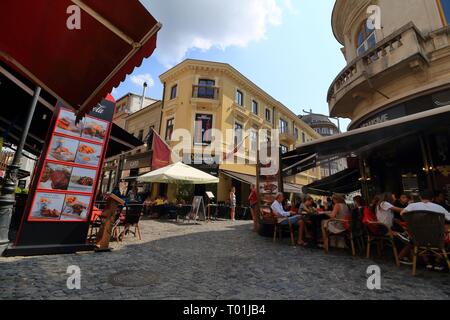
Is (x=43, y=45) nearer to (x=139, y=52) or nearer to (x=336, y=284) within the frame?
(x=139, y=52)

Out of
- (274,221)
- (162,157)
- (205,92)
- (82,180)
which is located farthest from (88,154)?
(205,92)

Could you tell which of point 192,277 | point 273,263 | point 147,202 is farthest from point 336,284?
point 147,202

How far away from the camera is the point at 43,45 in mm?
2311

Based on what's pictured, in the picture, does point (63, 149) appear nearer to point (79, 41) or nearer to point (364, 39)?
point (79, 41)

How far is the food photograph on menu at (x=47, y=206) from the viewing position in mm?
4551

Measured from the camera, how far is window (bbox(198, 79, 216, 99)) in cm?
1765

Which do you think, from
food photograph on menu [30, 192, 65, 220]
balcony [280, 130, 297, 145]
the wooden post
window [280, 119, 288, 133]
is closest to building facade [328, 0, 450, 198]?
the wooden post

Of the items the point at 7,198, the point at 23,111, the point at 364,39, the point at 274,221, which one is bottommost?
the point at 274,221

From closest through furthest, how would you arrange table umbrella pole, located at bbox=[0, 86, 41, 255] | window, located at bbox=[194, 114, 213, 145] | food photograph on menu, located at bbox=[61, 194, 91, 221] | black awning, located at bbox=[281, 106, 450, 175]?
table umbrella pole, located at bbox=[0, 86, 41, 255]
black awning, located at bbox=[281, 106, 450, 175]
food photograph on menu, located at bbox=[61, 194, 91, 221]
window, located at bbox=[194, 114, 213, 145]

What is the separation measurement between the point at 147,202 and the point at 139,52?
1234 centimetres

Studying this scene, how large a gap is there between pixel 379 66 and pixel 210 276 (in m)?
8.07

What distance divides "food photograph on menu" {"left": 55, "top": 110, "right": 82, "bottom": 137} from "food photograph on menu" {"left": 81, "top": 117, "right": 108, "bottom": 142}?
15 centimetres

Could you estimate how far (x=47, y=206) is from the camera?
4.67 metres

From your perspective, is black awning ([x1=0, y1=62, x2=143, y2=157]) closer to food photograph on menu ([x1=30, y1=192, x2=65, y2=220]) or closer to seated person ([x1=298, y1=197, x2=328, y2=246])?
food photograph on menu ([x1=30, y1=192, x2=65, y2=220])
